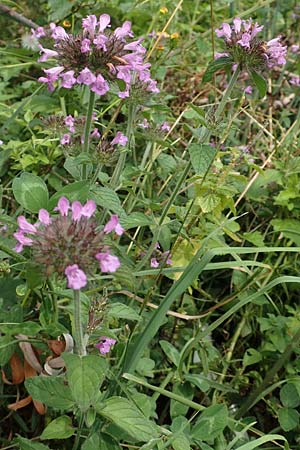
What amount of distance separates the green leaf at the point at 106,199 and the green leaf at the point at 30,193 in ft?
0.34

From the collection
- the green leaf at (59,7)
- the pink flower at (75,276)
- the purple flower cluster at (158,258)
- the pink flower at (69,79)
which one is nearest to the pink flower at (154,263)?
the purple flower cluster at (158,258)

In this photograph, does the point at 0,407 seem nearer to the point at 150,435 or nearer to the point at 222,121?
the point at 150,435

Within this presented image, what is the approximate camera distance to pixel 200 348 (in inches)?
55.4

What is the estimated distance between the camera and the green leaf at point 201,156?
1166mm

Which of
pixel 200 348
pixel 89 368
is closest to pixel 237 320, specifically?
pixel 200 348

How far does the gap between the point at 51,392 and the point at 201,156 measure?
52 centimetres

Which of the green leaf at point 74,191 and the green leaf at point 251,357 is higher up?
the green leaf at point 74,191

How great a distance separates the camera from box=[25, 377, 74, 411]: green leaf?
0.96 meters

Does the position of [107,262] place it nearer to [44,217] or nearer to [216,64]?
[44,217]

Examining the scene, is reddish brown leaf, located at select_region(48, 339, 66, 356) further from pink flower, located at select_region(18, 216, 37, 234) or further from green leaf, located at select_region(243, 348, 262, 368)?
green leaf, located at select_region(243, 348, 262, 368)

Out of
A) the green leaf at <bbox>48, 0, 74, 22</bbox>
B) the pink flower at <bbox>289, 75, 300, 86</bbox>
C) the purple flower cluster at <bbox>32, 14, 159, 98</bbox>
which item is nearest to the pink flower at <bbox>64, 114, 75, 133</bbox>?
the purple flower cluster at <bbox>32, 14, 159, 98</bbox>

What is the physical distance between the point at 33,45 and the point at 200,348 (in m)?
1.16

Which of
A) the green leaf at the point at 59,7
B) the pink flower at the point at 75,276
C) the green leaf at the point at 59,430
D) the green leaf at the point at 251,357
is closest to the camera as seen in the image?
the pink flower at the point at 75,276

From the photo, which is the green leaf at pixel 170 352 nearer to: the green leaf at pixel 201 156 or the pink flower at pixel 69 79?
the green leaf at pixel 201 156
